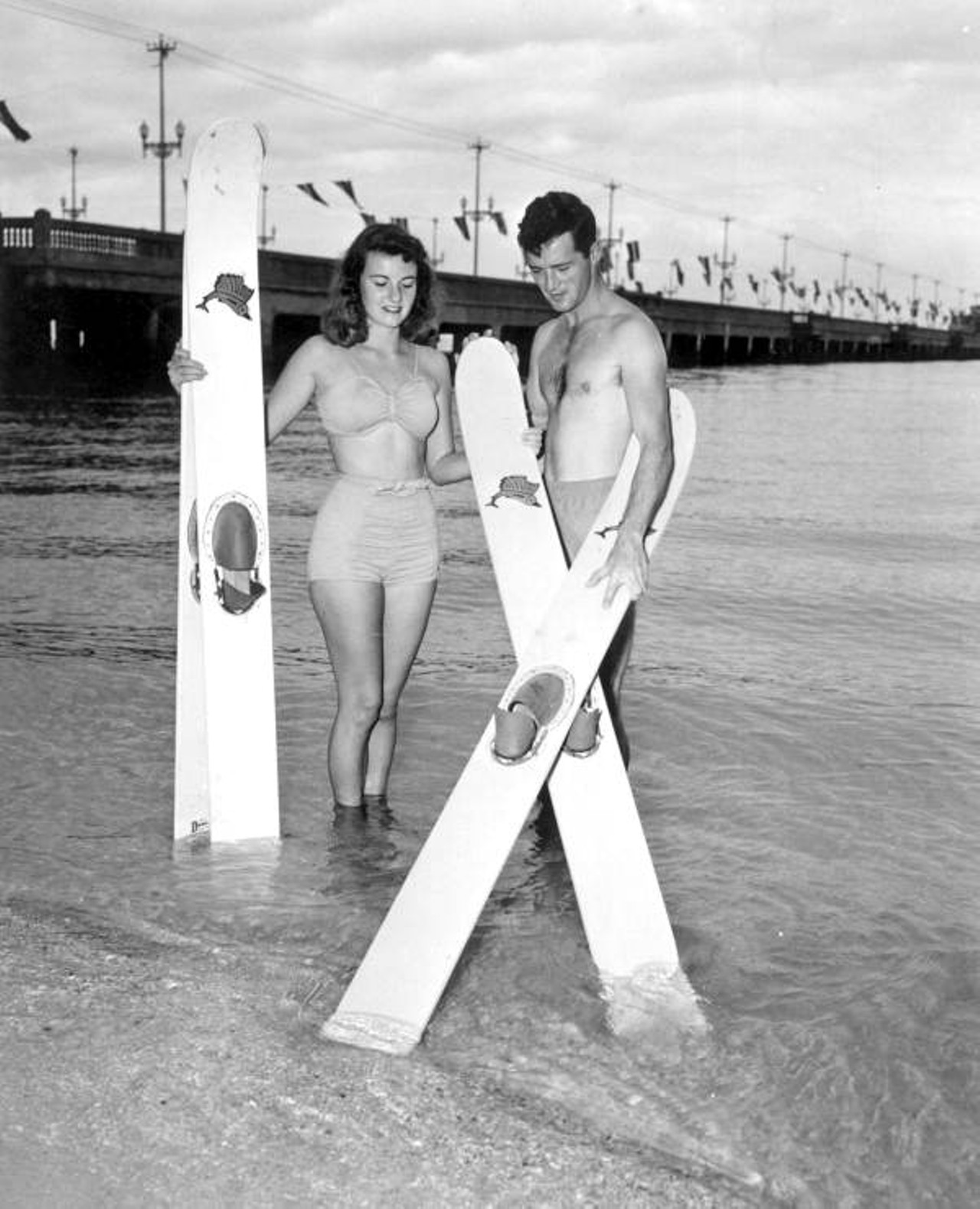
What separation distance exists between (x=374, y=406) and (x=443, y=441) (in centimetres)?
28

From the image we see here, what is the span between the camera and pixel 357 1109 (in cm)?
300

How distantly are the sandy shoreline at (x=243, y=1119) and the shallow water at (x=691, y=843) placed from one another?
0.15 meters

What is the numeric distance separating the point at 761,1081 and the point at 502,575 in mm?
1536

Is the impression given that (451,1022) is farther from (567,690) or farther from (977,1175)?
(977,1175)

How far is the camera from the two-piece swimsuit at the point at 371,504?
447 cm

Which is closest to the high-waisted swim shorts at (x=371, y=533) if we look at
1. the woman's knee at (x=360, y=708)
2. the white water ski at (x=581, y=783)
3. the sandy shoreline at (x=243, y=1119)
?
the white water ski at (x=581, y=783)

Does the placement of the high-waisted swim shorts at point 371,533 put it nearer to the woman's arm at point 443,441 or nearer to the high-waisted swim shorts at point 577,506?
the woman's arm at point 443,441

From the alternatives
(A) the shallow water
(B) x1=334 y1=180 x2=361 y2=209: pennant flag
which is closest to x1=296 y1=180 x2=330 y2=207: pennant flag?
(B) x1=334 y1=180 x2=361 y2=209: pennant flag

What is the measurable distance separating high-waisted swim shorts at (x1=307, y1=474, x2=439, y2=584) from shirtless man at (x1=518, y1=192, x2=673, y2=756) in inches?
16.7

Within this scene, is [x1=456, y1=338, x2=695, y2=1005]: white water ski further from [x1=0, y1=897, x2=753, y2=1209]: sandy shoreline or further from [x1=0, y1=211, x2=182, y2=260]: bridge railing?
[x1=0, y1=211, x2=182, y2=260]: bridge railing

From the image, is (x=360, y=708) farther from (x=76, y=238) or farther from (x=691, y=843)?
(x=76, y=238)

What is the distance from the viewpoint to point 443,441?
4652mm

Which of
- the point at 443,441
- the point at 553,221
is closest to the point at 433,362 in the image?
the point at 443,441

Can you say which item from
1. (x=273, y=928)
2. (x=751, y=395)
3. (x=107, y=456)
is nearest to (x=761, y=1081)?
(x=273, y=928)
